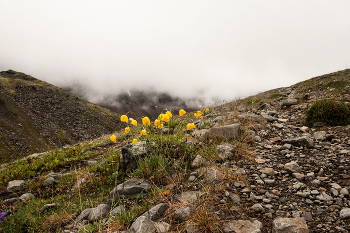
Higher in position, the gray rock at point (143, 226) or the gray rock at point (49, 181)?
the gray rock at point (143, 226)

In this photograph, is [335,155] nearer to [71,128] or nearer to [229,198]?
[229,198]

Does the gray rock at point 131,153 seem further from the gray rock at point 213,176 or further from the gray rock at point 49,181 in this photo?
the gray rock at point 49,181

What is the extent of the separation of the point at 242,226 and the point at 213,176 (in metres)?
1.18

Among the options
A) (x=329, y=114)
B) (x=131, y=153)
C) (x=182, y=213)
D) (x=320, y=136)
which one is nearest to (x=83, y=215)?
(x=131, y=153)

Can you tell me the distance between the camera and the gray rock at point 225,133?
548 cm

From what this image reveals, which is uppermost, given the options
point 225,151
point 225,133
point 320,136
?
point 320,136

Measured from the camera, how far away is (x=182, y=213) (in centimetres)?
252

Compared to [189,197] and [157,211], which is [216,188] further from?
[157,211]

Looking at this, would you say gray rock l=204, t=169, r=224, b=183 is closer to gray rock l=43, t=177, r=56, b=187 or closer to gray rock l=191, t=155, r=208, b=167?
gray rock l=191, t=155, r=208, b=167

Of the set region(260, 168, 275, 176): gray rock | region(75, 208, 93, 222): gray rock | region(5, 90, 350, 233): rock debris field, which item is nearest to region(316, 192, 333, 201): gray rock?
region(5, 90, 350, 233): rock debris field

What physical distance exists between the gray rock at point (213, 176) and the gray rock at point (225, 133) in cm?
206

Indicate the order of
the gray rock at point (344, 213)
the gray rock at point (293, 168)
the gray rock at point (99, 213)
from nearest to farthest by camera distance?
the gray rock at point (344, 213)
the gray rock at point (99, 213)
the gray rock at point (293, 168)

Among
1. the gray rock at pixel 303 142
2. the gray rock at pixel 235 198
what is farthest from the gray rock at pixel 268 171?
the gray rock at pixel 303 142

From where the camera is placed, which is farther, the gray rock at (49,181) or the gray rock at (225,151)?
the gray rock at (49,181)
